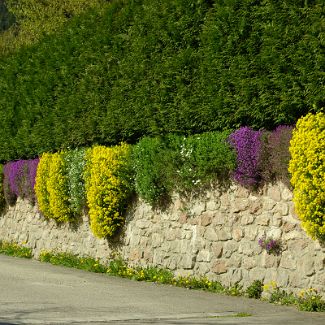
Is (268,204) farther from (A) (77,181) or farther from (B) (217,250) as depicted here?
(A) (77,181)

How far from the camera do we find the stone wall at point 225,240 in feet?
34.9

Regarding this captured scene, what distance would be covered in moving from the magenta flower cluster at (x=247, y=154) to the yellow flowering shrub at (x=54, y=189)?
6406 mm

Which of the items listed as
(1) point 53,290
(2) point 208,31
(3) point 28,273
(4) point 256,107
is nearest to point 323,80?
(4) point 256,107

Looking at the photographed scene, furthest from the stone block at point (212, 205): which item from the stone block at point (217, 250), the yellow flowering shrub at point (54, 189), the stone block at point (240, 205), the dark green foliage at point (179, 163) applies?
the yellow flowering shrub at point (54, 189)

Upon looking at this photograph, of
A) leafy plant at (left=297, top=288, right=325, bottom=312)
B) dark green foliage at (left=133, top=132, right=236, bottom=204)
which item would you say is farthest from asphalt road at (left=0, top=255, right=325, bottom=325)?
dark green foliage at (left=133, top=132, right=236, bottom=204)

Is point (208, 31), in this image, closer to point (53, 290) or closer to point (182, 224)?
point (182, 224)

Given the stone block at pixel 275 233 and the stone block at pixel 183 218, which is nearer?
the stone block at pixel 275 233

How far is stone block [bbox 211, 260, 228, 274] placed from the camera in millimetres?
12027

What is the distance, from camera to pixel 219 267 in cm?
1212

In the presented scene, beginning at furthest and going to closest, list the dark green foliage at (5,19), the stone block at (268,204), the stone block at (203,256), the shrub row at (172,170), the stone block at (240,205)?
the dark green foliage at (5,19), the stone block at (203,256), the stone block at (240,205), the stone block at (268,204), the shrub row at (172,170)

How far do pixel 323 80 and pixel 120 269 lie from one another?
6.27 metres

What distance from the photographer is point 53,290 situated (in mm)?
11875

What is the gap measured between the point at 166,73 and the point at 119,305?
4.79 metres

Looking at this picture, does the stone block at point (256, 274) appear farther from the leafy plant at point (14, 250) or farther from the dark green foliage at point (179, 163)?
the leafy plant at point (14, 250)
